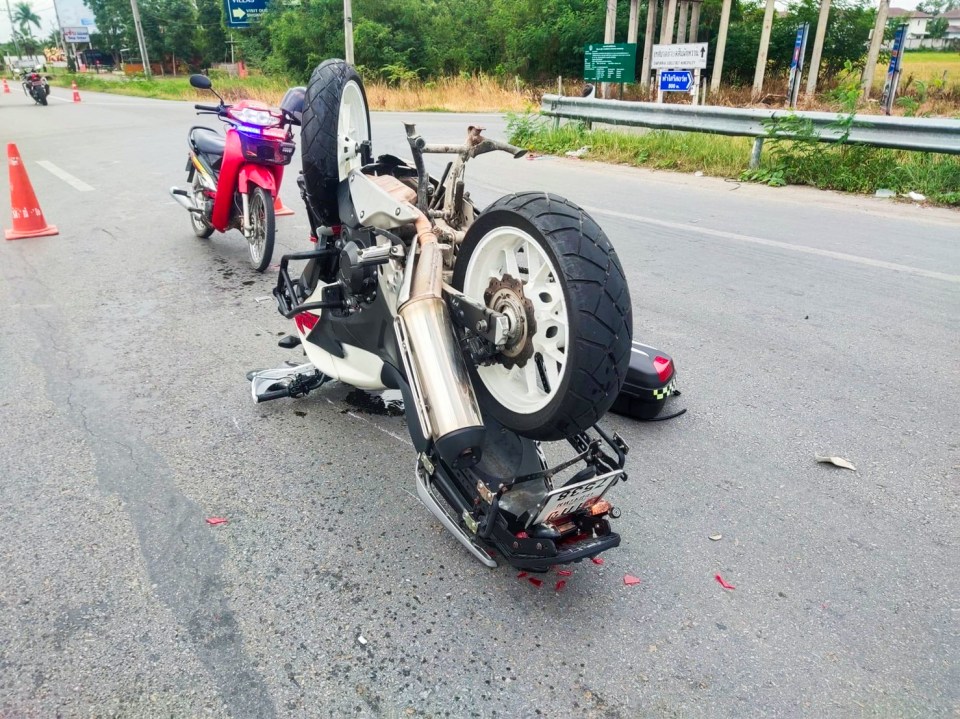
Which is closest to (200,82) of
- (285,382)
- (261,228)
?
(261,228)

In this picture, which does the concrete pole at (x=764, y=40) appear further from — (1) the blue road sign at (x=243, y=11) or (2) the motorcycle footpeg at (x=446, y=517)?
(1) the blue road sign at (x=243, y=11)

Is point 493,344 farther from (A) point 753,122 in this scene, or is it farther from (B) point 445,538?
(A) point 753,122

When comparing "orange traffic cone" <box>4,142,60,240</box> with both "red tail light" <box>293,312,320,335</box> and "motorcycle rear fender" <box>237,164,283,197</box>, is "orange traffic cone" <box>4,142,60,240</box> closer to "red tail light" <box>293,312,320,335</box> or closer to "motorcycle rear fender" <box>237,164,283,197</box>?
"motorcycle rear fender" <box>237,164,283,197</box>

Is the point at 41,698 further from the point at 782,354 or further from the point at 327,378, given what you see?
the point at 782,354

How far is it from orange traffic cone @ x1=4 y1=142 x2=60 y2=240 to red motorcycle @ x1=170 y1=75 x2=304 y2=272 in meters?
1.92

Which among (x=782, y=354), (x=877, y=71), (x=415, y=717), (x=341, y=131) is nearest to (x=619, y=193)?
(x=782, y=354)

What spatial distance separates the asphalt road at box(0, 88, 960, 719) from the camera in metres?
2.11

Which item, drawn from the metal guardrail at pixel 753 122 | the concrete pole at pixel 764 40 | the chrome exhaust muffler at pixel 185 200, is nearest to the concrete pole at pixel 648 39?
the concrete pole at pixel 764 40

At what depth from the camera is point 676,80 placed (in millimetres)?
14961

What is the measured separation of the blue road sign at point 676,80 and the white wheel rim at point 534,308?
45.3ft

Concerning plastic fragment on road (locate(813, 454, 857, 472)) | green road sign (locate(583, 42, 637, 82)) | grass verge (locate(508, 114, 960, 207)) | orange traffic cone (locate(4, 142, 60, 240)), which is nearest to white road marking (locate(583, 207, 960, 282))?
grass verge (locate(508, 114, 960, 207))

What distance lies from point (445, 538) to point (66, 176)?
32.7ft

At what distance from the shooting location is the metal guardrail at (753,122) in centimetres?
816

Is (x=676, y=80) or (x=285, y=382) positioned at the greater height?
(x=676, y=80)
